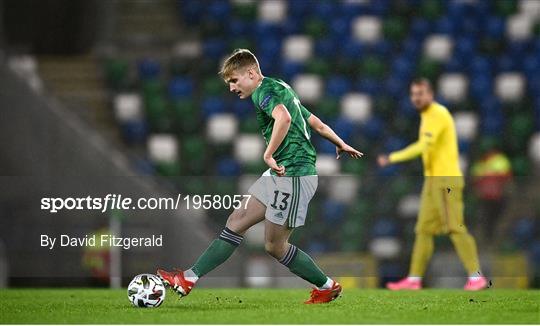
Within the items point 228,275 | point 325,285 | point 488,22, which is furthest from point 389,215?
point 488,22

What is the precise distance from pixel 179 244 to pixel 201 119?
4380mm

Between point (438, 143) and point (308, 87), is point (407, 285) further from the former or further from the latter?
point (308, 87)

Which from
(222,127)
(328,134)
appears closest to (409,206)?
(328,134)

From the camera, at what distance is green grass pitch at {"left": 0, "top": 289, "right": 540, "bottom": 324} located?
246 inches

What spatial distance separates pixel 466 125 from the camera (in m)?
13.6

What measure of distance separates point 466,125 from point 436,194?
15.9 feet

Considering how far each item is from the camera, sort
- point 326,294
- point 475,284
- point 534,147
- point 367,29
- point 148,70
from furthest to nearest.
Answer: point 367,29 → point 148,70 → point 534,147 → point 475,284 → point 326,294

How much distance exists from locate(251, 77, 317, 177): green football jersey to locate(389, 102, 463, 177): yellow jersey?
7.53ft

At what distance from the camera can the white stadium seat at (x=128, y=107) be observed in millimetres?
13961

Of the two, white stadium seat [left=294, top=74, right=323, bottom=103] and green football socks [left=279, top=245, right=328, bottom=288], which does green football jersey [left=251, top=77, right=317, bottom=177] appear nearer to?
green football socks [left=279, top=245, right=328, bottom=288]

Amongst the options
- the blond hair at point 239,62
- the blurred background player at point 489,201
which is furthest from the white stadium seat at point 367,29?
the blond hair at point 239,62

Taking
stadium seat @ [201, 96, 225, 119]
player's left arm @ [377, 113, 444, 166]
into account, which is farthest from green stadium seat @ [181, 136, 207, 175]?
player's left arm @ [377, 113, 444, 166]

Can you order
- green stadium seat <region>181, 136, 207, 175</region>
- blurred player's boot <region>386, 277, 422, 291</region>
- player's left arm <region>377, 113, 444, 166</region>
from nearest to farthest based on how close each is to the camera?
1. player's left arm <region>377, 113, 444, 166</region>
2. blurred player's boot <region>386, 277, 422, 291</region>
3. green stadium seat <region>181, 136, 207, 175</region>

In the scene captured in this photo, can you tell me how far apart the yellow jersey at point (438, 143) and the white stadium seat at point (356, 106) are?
455 cm
